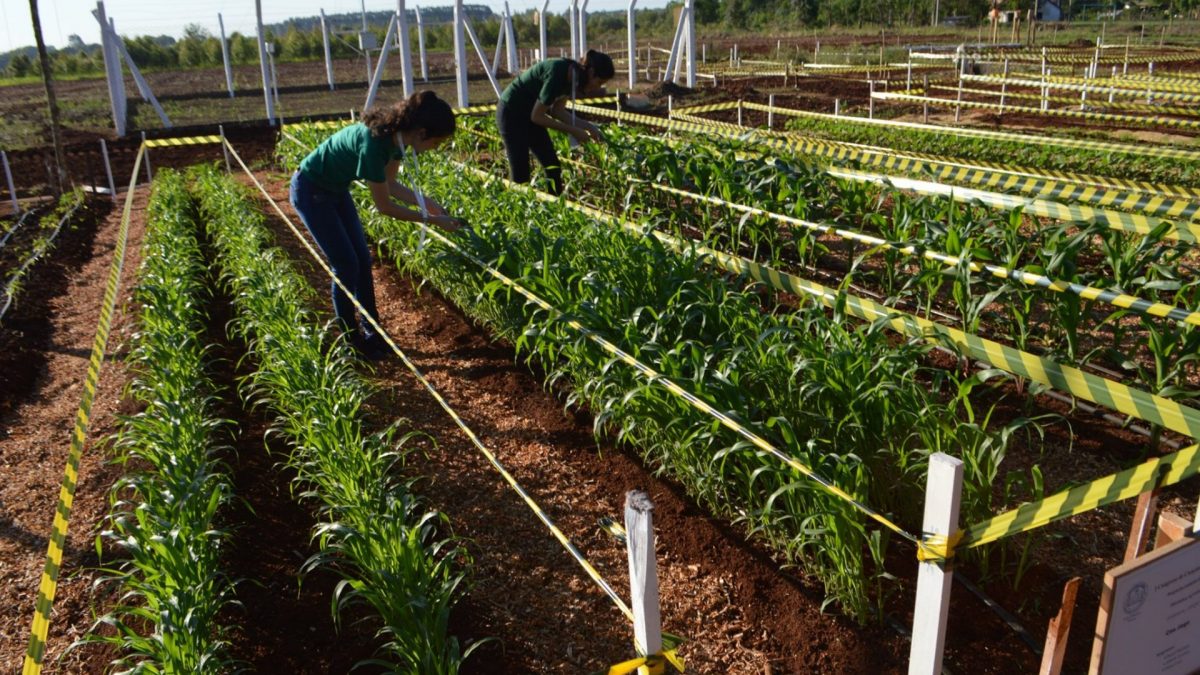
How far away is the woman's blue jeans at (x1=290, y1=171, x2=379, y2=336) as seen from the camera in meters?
4.85

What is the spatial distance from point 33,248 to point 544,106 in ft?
16.7

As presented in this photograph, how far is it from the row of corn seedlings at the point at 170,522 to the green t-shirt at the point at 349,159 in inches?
42.0

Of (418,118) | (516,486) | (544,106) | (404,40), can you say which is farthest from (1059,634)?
(404,40)

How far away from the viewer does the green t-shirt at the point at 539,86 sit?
6418mm

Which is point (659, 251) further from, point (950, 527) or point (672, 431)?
point (950, 527)

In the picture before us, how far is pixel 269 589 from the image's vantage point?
3197 millimetres

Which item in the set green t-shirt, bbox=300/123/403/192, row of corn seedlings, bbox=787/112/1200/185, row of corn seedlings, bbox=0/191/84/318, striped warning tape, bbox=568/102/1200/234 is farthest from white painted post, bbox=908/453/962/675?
row of corn seedlings, bbox=787/112/1200/185

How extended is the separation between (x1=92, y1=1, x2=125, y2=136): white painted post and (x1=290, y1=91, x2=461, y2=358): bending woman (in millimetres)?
12367

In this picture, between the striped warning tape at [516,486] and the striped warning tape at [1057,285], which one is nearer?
the striped warning tape at [516,486]

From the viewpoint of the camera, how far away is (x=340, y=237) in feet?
16.1

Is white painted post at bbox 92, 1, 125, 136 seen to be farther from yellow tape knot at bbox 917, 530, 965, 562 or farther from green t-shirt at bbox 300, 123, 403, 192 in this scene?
yellow tape knot at bbox 917, 530, 965, 562

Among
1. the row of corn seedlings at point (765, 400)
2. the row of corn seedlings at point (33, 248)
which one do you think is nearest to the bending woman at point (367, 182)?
the row of corn seedlings at point (765, 400)

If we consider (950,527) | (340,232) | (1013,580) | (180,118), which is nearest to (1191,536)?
(950,527)

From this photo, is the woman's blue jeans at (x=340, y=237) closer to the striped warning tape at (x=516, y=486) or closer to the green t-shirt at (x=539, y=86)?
the striped warning tape at (x=516, y=486)
